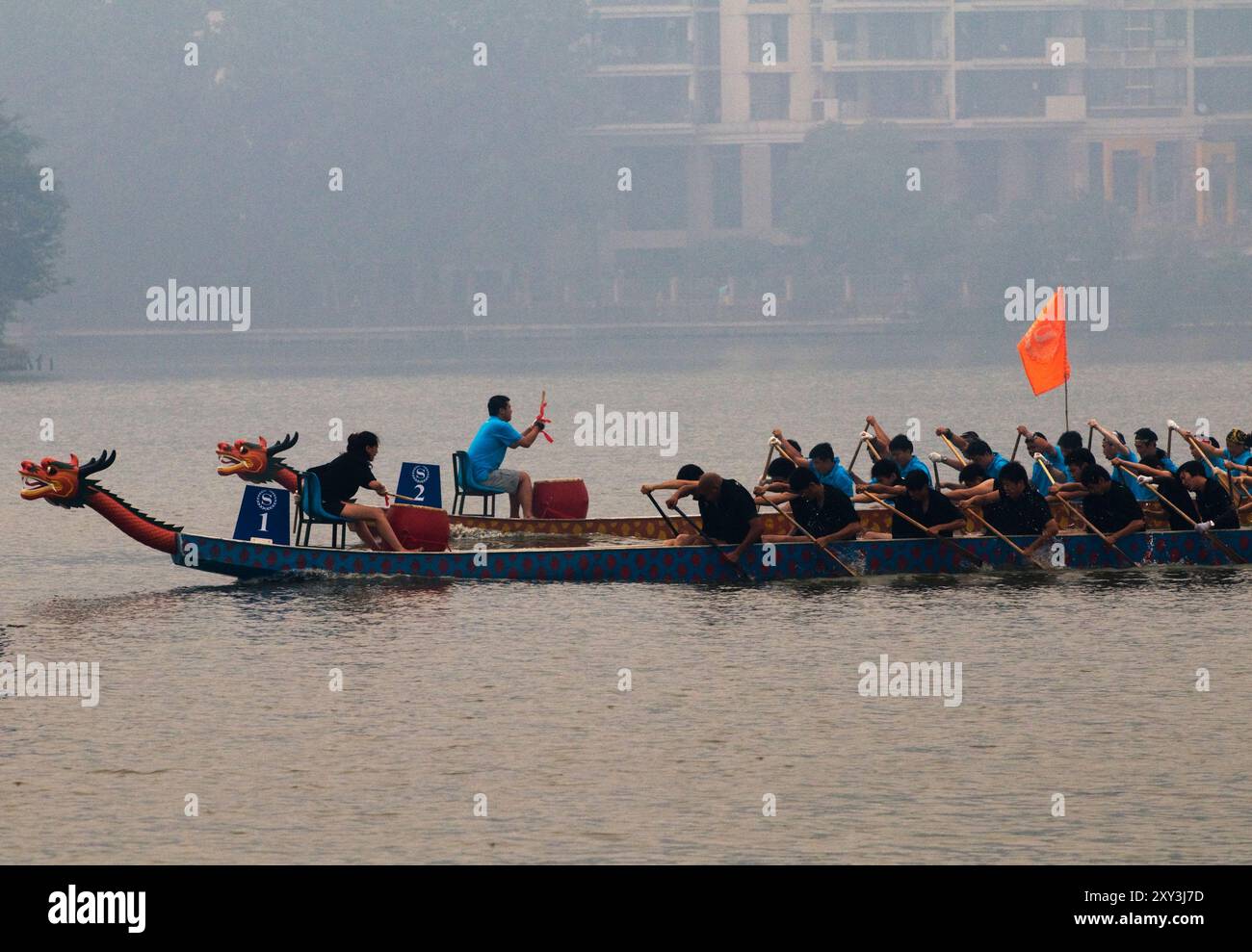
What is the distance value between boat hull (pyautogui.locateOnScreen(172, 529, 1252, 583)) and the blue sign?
18 cm

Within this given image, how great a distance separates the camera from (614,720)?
64.1ft

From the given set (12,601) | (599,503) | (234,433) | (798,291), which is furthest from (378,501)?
(798,291)

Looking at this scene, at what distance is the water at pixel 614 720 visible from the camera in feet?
51.9

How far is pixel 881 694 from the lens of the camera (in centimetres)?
2036

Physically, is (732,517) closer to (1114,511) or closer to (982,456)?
(982,456)

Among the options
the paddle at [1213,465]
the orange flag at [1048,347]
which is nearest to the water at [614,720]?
the paddle at [1213,465]

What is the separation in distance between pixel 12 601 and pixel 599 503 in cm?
1237

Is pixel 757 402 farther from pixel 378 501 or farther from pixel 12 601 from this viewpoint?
pixel 12 601

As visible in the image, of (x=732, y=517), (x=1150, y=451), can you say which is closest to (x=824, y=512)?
(x=732, y=517)

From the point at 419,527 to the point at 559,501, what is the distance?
3735mm

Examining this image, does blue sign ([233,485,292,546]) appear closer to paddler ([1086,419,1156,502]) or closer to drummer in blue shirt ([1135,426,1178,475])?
paddler ([1086,419,1156,502])

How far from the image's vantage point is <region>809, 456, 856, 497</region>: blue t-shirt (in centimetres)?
2598

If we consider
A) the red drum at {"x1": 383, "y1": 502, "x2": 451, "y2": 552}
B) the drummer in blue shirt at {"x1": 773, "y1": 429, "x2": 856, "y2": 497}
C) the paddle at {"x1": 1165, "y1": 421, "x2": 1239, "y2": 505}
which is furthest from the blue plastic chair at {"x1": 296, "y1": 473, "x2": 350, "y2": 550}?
the paddle at {"x1": 1165, "y1": 421, "x2": 1239, "y2": 505}
